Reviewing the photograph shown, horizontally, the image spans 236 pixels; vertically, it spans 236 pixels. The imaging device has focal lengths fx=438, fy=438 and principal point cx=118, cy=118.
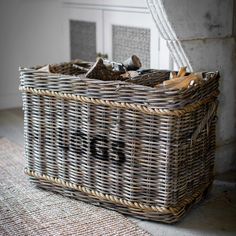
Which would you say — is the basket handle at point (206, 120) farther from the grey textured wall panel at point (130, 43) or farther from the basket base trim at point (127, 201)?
the grey textured wall panel at point (130, 43)

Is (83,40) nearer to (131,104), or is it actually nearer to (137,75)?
(137,75)

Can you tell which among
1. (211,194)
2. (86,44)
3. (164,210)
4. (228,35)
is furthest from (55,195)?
(86,44)

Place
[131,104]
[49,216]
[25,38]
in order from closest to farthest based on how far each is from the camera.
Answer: [131,104] → [49,216] → [25,38]

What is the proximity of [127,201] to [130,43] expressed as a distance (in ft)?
3.55

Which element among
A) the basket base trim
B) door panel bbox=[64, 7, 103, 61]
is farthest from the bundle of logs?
door panel bbox=[64, 7, 103, 61]

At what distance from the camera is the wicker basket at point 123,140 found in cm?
124

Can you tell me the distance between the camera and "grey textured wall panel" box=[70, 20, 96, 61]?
2537 mm

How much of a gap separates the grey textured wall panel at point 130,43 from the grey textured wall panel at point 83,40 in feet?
0.75

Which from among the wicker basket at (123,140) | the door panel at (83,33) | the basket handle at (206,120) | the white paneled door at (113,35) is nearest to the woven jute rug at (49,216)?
the wicker basket at (123,140)

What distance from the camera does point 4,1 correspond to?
102 inches

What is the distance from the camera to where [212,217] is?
4.58ft

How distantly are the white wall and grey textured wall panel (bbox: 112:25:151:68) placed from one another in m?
0.60

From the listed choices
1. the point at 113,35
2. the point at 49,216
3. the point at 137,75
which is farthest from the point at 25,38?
the point at 49,216

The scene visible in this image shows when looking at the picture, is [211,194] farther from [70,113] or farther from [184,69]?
[70,113]
